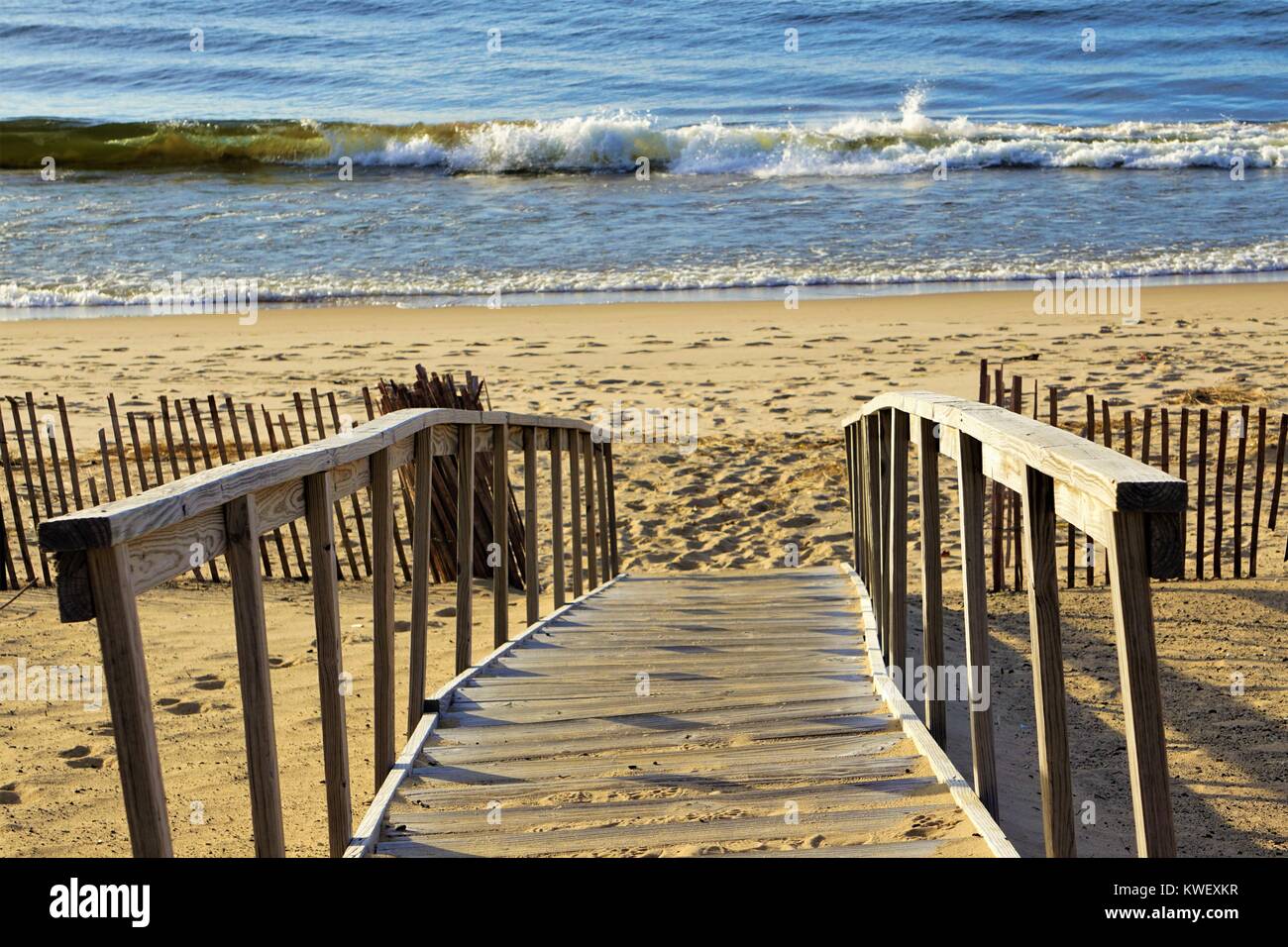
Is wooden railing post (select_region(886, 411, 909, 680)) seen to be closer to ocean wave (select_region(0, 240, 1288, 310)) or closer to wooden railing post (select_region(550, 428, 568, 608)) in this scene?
wooden railing post (select_region(550, 428, 568, 608))

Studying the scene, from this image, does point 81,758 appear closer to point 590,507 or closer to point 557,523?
point 557,523

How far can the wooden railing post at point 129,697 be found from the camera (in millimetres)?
1747

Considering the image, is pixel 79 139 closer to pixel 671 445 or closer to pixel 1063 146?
pixel 1063 146

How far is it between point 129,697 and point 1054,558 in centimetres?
157

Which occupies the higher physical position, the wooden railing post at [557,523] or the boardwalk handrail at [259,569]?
the boardwalk handrail at [259,569]

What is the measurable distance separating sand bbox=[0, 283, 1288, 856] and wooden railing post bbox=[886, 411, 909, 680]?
0.58 meters

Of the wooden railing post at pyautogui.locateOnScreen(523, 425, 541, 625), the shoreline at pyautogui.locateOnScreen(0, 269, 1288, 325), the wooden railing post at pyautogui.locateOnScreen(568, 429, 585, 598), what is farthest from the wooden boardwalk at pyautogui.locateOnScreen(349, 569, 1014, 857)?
the shoreline at pyautogui.locateOnScreen(0, 269, 1288, 325)

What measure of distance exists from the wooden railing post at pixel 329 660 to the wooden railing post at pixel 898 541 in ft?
6.34

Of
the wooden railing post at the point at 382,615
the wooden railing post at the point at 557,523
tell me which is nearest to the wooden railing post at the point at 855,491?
the wooden railing post at the point at 557,523

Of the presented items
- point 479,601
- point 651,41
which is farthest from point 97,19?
point 479,601

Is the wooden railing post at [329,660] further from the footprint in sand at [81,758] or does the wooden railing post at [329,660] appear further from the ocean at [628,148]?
the ocean at [628,148]

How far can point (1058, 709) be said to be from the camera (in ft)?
7.66

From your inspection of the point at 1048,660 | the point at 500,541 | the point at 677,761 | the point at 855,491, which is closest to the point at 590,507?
the point at 855,491

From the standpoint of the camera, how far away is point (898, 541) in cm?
410
